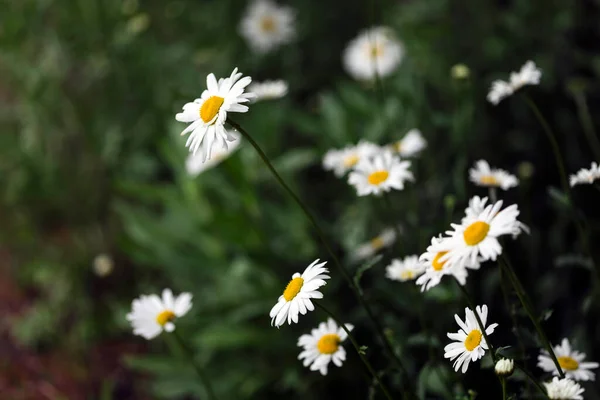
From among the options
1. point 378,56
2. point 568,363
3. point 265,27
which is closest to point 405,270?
point 568,363

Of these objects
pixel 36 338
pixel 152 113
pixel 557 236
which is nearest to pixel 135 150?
pixel 152 113

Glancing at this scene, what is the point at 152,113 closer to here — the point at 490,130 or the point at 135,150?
the point at 135,150

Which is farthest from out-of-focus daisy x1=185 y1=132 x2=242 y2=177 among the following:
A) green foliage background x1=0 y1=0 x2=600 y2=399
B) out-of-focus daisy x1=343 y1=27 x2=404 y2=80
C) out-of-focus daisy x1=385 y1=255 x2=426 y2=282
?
out-of-focus daisy x1=385 y1=255 x2=426 y2=282

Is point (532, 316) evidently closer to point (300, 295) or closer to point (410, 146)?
point (300, 295)

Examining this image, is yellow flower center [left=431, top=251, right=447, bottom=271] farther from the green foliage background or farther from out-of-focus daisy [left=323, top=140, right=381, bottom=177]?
out-of-focus daisy [left=323, top=140, right=381, bottom=177]

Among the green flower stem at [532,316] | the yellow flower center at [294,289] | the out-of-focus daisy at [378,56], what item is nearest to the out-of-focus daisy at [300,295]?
the yellow flower center at [294,289]

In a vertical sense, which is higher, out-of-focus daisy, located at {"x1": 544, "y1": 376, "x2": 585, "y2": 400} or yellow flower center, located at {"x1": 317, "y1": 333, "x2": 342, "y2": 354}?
yellow flower center, located at {"x1": 317, "y1": 333, "x2": 342, "y2": 354}
